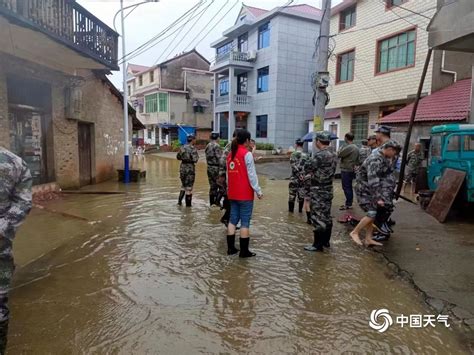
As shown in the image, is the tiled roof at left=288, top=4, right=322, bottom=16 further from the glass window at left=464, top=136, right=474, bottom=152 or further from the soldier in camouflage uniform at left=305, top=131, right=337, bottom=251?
the soldier in camouflage uniform at left=305, top=131, right=337, bottom=251

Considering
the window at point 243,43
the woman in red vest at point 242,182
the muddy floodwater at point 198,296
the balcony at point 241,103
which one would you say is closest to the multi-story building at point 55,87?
the muddy floodwater at point 198,296

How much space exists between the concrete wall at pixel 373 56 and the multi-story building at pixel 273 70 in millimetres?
5935

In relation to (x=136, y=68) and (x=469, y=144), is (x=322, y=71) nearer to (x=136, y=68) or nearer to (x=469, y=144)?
(x=469, y=144)

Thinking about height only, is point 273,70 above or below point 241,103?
above

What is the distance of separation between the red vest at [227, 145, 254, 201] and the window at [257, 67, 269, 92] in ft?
73.8

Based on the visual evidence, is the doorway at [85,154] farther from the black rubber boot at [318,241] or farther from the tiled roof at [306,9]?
the tiled roof at [306,9]

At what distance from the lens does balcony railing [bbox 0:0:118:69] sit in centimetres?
588

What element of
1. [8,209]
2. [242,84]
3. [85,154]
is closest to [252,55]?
[242,84]

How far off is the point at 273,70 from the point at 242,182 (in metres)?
21.8

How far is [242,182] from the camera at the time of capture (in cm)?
482

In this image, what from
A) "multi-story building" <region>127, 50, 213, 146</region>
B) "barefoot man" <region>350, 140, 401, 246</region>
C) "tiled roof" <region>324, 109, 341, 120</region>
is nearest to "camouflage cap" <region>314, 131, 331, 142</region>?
"barefoot man" <region>350, 140, 401, 246</region>

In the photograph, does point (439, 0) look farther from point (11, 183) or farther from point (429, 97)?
point (11, 183)

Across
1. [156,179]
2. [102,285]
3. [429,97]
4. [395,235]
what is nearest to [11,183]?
[102,285]

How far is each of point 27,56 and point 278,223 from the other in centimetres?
662
